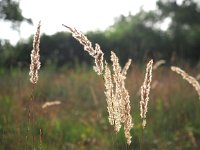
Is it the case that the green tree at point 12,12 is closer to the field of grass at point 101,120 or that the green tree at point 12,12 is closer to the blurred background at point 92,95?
the blurred background at point 92,95

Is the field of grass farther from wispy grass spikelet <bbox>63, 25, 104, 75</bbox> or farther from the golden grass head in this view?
wispy grass spikelet <bbox>63, 25, 104, 75</bbox>

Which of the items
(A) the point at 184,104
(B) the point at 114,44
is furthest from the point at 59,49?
(A) the point at 184,104

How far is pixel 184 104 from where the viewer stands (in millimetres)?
6125

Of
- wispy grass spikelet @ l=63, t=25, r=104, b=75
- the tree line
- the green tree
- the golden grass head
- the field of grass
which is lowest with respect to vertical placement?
the golden grass head

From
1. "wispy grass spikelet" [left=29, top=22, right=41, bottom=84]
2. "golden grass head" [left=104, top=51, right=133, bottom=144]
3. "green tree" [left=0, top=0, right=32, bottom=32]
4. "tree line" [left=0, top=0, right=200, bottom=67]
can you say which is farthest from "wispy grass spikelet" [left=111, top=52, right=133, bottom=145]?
"tree line" [left=0, top=0, right=200, bottom=67]

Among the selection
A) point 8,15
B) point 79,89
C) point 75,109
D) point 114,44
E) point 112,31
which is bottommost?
point 75,109

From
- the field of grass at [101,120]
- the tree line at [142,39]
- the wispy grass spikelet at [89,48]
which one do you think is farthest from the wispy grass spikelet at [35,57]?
the tree line at [142,39]

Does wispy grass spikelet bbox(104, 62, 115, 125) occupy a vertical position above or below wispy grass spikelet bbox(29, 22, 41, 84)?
below

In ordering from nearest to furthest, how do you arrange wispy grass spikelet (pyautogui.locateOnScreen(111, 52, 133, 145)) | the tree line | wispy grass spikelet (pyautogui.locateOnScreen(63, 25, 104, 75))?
wispy grass spikelet (pyautogui.locateOnScreen(63, 25, 104, 75))
wispy grass spikelet (pyautogui.locateOnScreen(111, 52, 133, 145))
the tree line

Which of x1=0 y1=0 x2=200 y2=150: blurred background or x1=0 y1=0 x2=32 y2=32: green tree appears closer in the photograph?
x1=0 y1=0 x2=200 y2=150: blurred background

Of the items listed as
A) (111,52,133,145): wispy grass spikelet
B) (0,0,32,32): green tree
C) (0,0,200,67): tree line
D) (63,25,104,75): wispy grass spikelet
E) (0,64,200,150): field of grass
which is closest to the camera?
(63,25,104,75): wispy grass spikelet

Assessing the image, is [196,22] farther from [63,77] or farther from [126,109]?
[126,109]

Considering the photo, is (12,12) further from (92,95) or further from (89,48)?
(89,48)

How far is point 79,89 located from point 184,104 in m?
3.20
